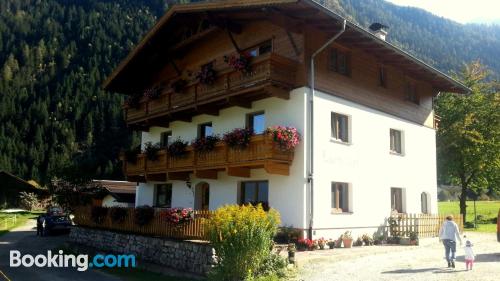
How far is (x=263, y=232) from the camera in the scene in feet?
39.3

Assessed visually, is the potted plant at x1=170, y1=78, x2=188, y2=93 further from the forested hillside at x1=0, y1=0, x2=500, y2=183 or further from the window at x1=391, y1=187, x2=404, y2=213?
the forested hillside at x1=0, y1=0, x2=500, y2=183

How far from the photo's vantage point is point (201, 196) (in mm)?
21625

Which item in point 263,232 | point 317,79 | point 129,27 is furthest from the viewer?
point 129,27

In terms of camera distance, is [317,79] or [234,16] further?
[234,16]

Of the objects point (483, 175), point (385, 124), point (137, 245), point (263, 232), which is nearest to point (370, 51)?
point (385, 124)

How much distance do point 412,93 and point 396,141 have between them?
10.4ft

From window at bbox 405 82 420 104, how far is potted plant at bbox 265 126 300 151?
9362 millimetres

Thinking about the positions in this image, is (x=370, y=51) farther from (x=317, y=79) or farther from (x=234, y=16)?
(x=234, y=16)

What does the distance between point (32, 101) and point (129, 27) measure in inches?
Result: 1199

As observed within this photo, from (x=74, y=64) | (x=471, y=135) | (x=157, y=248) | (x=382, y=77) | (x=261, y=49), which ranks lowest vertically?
(x=157, y=248)

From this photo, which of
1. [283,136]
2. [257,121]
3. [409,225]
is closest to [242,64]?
[257,121]

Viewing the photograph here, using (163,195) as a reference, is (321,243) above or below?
below

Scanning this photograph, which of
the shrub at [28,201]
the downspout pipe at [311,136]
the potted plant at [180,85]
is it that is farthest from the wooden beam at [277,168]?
the shrub at [28,201]

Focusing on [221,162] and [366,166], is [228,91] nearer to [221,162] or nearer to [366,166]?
[221,162]
